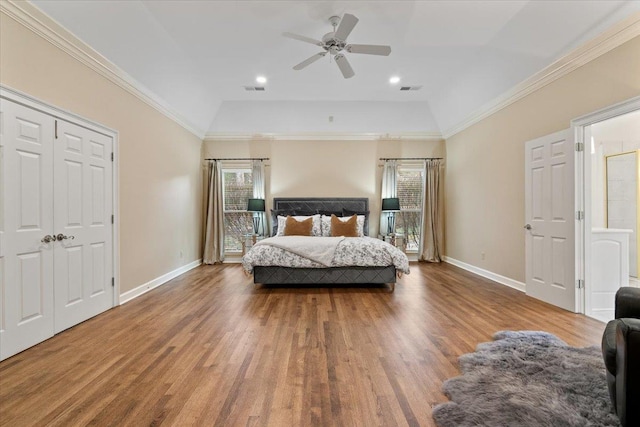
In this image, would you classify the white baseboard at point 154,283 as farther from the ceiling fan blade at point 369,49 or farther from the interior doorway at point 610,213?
the interior doorway at point 610,213

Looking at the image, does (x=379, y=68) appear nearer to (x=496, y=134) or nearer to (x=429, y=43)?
(x=429, y=43)

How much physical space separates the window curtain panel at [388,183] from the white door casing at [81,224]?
16.6 feet

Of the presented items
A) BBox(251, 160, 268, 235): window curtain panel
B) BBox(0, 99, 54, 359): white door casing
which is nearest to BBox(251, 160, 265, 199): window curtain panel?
BBox(251, 160, 268, 235): window curtain panel

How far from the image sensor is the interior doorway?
10.7ft

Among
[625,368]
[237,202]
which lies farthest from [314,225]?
[625,368]

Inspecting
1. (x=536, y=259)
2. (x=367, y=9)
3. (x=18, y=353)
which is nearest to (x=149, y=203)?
(x=18, y=353)

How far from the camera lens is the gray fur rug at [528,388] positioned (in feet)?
5.09

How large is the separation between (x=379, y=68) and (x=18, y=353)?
5.44 m

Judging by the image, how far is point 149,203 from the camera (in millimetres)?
4441

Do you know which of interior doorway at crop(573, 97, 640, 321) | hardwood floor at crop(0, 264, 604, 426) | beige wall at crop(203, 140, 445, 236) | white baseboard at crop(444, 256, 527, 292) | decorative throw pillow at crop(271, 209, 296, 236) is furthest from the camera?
beige wall at crop(203, 140, 445, 236)

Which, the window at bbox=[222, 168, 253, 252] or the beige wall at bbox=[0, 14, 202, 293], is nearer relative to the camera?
the beige wall at bbox=[0, 14, 202, 293]

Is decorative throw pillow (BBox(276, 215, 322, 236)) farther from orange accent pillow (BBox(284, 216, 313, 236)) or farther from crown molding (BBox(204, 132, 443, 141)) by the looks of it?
crown molding (BBox(204, 132, 443, 141))

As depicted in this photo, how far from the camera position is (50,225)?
2736 mm

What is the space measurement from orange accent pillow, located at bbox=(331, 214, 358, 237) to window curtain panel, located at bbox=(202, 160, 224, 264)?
2588 mm
